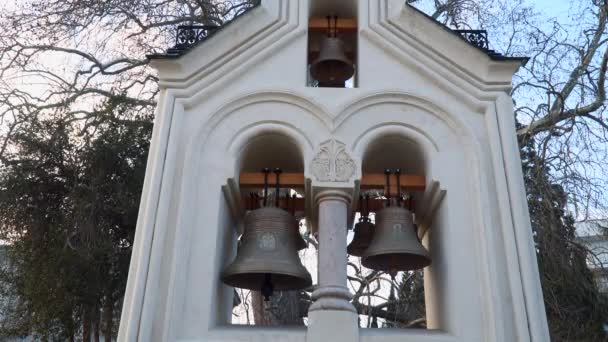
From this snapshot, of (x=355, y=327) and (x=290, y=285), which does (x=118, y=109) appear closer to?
(x=290, y=285)

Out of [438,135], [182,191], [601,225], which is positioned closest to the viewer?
[182,191]

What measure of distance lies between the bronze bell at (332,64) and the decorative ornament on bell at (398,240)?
1358 millimetres

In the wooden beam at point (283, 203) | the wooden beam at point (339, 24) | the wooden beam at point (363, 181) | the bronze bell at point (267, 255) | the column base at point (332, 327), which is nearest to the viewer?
the column base at point (332, 327)

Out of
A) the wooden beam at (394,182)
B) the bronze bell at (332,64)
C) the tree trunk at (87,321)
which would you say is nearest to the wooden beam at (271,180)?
the wooden beam at (394,182)

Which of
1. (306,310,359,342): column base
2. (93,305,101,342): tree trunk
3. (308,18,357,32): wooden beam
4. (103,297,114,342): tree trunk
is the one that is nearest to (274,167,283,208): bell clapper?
(306,310,359,342): column base

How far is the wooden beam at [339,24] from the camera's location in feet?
18.9

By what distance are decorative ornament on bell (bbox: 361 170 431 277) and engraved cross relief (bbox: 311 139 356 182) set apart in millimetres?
491

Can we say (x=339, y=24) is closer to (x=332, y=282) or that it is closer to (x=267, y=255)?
(x=267, y=255)

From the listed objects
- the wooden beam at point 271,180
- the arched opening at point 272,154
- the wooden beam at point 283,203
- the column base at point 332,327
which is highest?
the arched opening at point 272,154

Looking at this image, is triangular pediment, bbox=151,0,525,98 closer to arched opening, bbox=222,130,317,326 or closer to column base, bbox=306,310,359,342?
arched opening, bbox=222,130,317,326

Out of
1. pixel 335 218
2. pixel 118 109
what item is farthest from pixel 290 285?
pixel 118 109

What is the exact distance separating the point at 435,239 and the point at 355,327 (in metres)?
1.33

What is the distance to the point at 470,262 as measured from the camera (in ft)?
14.5

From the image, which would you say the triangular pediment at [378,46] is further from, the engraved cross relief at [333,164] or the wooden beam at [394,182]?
the engraved cross relief at [333,164]
